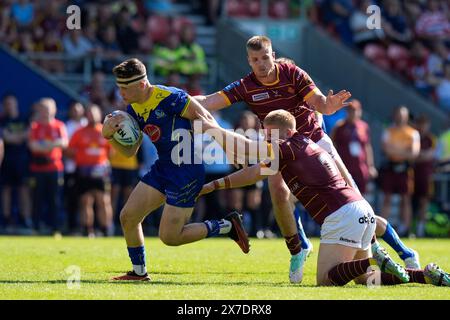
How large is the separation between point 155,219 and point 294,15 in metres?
6.54

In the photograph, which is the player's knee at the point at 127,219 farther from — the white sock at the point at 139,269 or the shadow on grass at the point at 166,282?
the shadow on grass at the point at 166,282

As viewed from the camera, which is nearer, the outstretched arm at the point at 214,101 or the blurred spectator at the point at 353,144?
the outstretched arm at the point at 214,101

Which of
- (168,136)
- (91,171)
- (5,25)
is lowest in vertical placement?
(91,171)

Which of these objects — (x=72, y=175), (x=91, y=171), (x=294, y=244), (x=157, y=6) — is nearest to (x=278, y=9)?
(x=157, y=6)

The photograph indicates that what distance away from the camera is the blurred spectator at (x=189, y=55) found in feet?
66.1

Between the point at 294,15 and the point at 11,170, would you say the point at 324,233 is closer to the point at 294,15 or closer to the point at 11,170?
the point at 11,170

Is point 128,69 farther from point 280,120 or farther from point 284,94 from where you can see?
point 284,94

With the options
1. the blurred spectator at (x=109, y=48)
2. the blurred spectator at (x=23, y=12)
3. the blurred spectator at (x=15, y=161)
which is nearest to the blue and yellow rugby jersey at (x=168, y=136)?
the blurred spectator at (x=15, y=161)

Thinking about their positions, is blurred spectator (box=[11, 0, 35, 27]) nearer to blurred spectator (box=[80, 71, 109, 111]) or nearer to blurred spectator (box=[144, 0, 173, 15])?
blurred spectator (box=[80, 71, 109, 111])

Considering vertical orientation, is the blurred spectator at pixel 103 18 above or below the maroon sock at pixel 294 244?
below

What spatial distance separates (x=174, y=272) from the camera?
439 inches

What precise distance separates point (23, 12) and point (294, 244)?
11583mm

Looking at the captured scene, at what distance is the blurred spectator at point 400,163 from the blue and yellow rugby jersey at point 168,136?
926 centimetres
